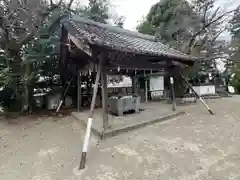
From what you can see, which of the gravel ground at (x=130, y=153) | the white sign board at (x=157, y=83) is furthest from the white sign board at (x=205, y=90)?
the gravel ground at (x=130, y=153)

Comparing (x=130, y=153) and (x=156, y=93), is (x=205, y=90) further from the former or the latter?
(x=130, y=153)

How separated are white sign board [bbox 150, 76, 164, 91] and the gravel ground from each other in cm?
619

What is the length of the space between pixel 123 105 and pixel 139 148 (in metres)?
2.80

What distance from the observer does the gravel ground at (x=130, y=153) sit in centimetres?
289

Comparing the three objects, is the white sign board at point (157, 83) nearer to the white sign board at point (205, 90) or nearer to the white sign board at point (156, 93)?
the white sign board at point (156, 93)

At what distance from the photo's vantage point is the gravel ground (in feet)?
9.49

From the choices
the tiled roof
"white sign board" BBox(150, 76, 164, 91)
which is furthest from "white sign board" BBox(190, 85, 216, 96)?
the tiled roof

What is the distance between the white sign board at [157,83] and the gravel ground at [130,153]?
6.19 m

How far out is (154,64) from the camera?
6.92 meters

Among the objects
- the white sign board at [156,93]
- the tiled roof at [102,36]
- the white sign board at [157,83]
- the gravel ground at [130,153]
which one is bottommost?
the gravel ground at [130,153]

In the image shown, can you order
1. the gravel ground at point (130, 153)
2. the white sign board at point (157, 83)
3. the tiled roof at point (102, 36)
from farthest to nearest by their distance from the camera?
the white sign board at point (157, 83)
the tiled roof at point (102, 36)
the gravel ground at point (130, 153)

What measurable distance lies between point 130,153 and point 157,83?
879cm

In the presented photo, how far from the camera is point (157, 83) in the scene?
11922mm

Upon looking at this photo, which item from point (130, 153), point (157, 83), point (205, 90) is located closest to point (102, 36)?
point (130, 153)
